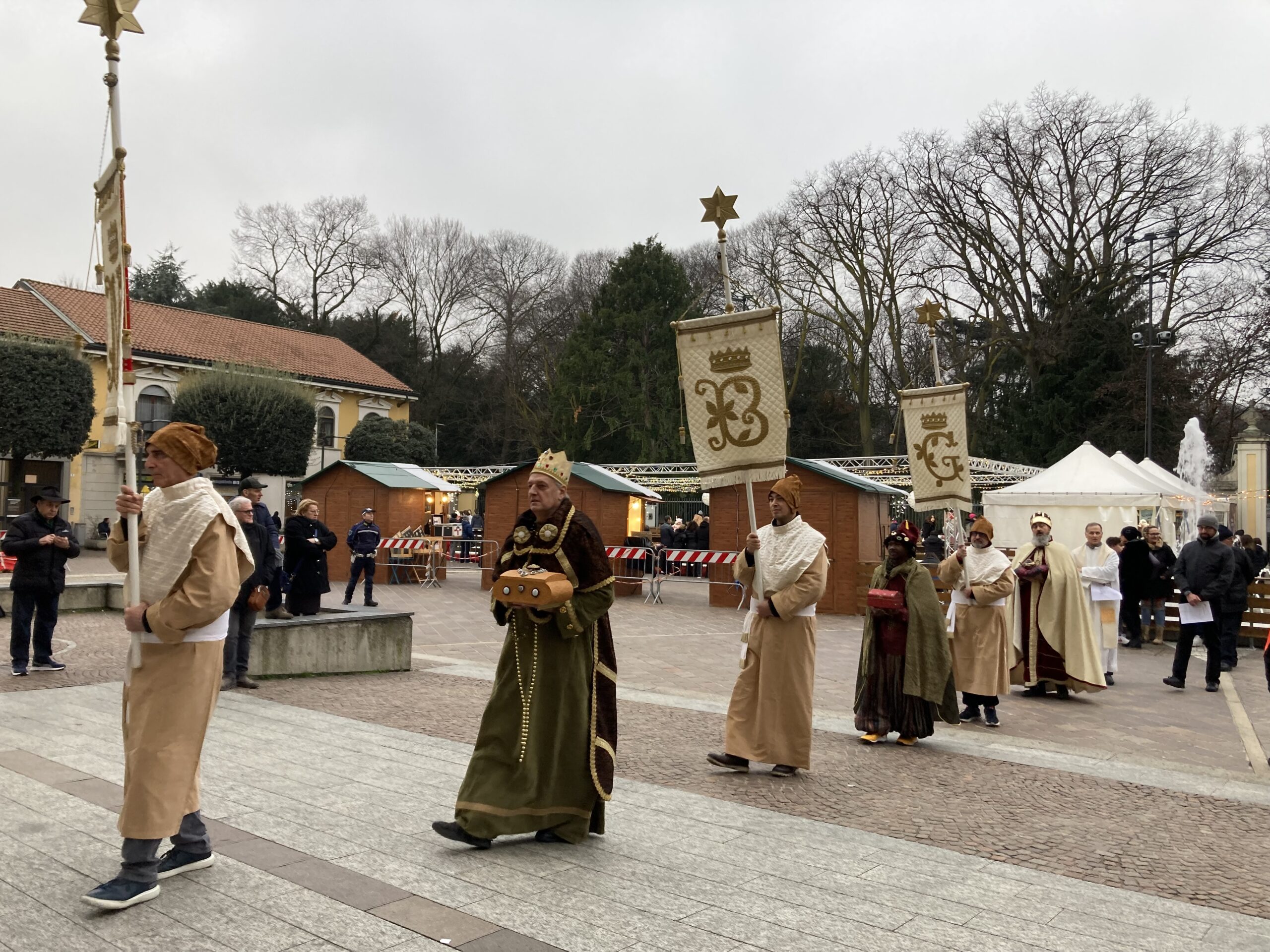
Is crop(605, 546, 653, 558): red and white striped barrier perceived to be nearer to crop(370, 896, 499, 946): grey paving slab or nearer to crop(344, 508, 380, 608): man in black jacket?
crop(344, 508, 380, 608): man in black jacket

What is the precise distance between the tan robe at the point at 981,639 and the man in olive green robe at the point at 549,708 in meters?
4.91

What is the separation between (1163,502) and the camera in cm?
2138

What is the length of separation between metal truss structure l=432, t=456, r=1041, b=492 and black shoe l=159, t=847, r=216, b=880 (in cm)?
2265

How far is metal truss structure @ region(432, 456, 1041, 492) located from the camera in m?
28.7

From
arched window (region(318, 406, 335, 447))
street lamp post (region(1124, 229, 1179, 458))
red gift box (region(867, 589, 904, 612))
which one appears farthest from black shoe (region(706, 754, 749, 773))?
arched window (region(318, 406, 335, 447))

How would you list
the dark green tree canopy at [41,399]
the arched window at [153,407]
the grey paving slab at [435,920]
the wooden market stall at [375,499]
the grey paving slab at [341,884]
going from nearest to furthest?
1. the grey paving slab at [435,920]
2. the grey paving slab at [341,884]
3. the wooden market stall at [375,499]
4. the dark green tree canopy at [41,399]
5. the arched window at [153,407]

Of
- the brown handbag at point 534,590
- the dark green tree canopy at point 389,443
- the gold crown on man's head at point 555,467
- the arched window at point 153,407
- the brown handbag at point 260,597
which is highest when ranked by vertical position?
the arched window at point 153,407

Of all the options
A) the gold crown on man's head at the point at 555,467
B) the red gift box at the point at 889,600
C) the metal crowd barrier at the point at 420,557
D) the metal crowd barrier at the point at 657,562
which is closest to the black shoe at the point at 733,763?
the red gift box at the point at 889,600

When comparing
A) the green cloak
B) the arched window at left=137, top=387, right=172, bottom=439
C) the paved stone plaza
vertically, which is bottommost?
the paved stone plaza

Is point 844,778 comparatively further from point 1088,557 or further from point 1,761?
point 1088,557

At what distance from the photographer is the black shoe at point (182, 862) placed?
4.25m

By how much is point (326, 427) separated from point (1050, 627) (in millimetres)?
41064

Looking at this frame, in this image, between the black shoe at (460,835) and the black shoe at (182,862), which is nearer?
the black shoe at (182,862)

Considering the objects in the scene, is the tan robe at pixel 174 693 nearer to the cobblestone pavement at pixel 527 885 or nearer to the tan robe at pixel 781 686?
the cobblestone pavement at pixel 527 885
